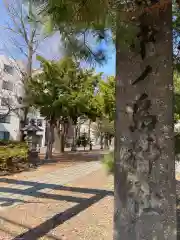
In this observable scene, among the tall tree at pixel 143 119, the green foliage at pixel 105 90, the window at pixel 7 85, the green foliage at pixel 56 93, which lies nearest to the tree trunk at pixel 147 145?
the tall tree at pixel 143 119

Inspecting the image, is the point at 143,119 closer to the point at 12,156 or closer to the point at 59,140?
the point at 12,156

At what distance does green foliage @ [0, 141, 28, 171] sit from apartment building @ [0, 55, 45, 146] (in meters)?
5.58

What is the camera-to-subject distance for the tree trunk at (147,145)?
84.3 inches

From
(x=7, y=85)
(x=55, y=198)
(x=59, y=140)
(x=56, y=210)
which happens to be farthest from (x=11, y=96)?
(x=56, y=210)

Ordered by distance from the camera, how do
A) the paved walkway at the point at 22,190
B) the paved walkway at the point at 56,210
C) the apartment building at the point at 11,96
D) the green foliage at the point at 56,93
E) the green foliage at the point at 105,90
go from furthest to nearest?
the apartment building at the point at 11,96
the green foliage at the point at 105,90
the green foliage at the point at 56,93
the paved walkway at the point at 22,190
the paved walkway at the point at 56,210

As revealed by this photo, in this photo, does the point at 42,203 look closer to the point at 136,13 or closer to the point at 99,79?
the point at 136,13

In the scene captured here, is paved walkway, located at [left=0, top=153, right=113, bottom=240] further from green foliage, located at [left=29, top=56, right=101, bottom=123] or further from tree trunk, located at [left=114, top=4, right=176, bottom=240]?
green foliage, located at [left=29, top=56, right=101, bottom=123]

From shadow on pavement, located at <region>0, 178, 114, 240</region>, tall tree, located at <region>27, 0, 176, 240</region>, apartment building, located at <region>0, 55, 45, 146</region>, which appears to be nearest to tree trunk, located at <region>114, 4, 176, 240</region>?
tall tree, located at <region>27, 0, 176, 240</region>

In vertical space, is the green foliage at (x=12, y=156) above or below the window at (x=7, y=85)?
below

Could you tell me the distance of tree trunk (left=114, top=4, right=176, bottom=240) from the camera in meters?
2.14

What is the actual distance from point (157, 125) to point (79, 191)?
17.8ft

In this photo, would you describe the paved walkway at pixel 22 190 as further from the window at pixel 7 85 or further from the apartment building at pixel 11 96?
the window at pixel 7 85

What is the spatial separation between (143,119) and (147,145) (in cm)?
18

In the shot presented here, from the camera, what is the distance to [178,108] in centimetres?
307
